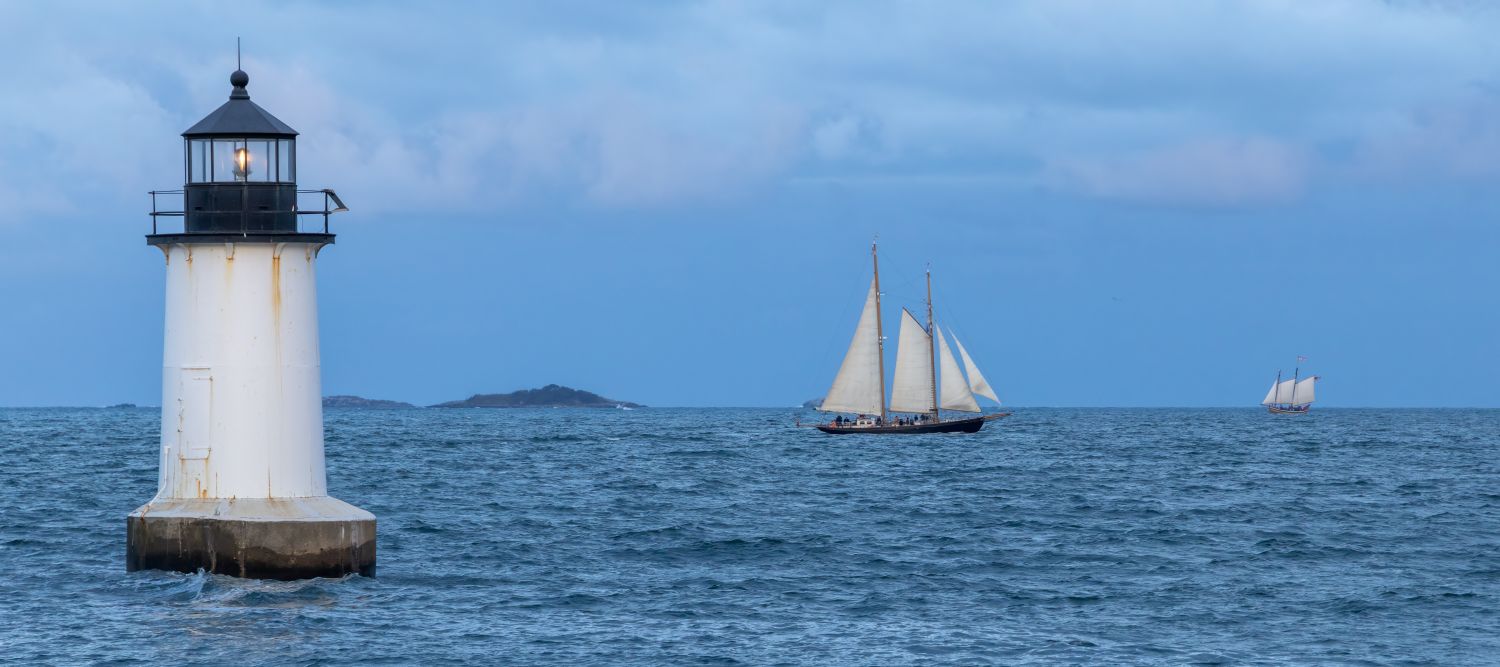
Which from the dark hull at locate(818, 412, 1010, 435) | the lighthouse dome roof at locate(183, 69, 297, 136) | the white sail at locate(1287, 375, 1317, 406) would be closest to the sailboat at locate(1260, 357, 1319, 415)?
the white sail at locate(1287, 375, 1317, 406)

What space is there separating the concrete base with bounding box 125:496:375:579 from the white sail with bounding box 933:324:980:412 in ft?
238

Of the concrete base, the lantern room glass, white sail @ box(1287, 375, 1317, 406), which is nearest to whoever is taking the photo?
the concrete base

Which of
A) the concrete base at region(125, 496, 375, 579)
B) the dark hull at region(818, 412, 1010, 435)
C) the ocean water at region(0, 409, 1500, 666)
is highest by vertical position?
the dark hull at region(818, 412, 1010, 435)

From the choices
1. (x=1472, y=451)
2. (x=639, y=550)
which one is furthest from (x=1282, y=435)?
(x=639, y=550)

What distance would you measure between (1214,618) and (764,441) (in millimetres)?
74924

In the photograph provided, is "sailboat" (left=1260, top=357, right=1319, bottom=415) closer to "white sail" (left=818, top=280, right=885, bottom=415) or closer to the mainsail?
the mainsail

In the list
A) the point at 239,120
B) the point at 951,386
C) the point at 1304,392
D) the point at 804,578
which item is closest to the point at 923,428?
Answer: the point at 951,386

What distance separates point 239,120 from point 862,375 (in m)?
72.4

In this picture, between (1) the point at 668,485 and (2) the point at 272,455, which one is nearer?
(2) the point at 272,455

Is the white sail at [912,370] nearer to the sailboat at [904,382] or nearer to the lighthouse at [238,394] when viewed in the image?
the sailboat at [904,382]

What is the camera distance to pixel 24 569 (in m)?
24.2

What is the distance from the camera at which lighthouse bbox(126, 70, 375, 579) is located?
67.2ft

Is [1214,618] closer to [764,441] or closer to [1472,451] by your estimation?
[1472,451]

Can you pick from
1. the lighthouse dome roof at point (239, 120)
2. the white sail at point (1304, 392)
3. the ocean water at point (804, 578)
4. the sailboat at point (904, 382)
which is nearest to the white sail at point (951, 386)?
the sailboat at point (904, 382)
